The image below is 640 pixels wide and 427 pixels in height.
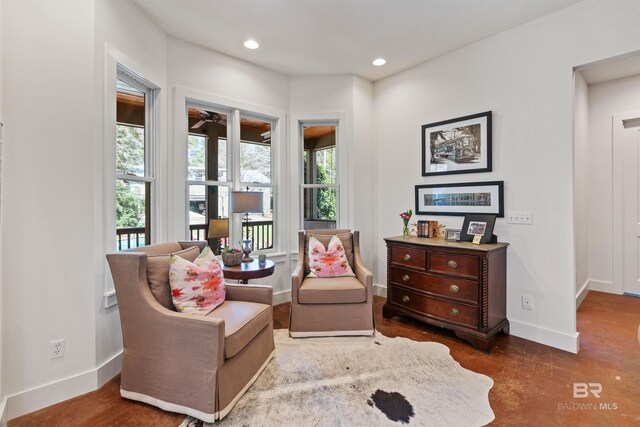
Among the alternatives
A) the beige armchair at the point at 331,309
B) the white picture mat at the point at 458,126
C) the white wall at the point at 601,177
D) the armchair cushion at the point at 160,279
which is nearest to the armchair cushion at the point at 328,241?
the beige armchair at the point at 331,309

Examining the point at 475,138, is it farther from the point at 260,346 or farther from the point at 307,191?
the point at 260,346

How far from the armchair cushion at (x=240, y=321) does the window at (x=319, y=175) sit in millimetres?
1834

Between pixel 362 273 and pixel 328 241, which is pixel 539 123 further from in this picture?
pixel 328 241

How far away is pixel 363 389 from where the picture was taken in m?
1.96

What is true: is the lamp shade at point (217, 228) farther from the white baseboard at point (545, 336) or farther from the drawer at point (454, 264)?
the white baseboard at point (545, 336)

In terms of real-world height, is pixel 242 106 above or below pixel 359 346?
→ above

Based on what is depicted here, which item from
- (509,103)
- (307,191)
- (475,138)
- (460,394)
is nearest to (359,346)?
(460,394)

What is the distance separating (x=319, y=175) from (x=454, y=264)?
1997 mm

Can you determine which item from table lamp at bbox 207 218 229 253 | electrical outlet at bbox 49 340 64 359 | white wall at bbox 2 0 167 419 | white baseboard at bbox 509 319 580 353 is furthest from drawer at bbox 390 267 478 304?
electrical outlet at bbox 49 340 64 359

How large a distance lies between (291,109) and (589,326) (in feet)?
12.8

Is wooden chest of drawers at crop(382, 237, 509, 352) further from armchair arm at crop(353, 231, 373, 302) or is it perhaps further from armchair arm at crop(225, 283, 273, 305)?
armchair arm at crop(225, 283, 273, 305)

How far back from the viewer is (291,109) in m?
3.83

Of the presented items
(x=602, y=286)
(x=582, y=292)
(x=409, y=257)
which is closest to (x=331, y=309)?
(x=409, y=257)

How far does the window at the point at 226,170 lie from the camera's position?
3230mm
